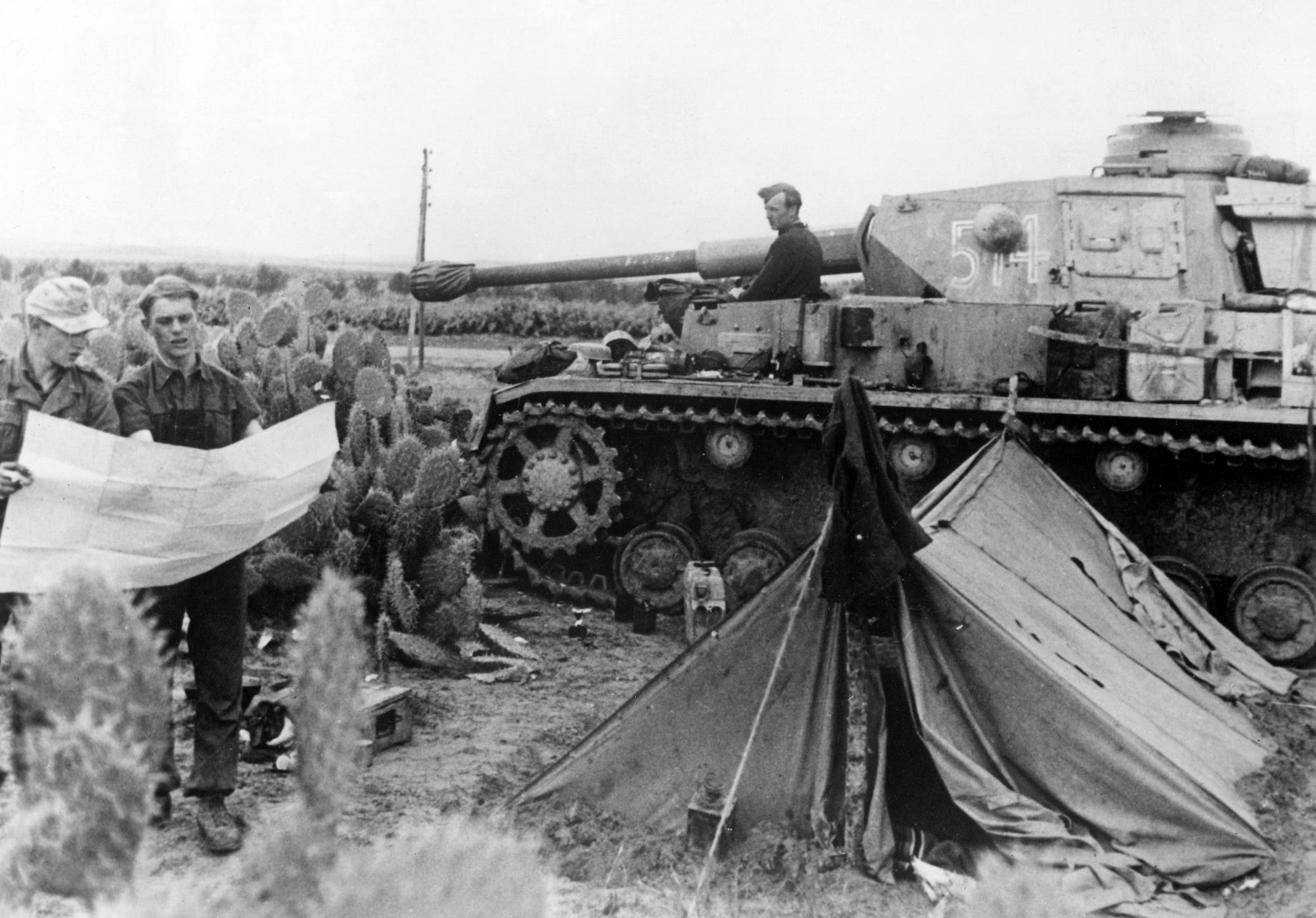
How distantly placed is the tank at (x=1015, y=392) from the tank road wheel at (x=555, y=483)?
0.06 ft

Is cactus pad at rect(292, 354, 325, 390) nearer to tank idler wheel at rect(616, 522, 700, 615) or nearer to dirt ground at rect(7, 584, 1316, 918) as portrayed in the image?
dirt ground at rect(7, 584, 1316, 918)

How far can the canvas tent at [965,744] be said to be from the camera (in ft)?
14.3

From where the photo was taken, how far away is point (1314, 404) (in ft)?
24.1

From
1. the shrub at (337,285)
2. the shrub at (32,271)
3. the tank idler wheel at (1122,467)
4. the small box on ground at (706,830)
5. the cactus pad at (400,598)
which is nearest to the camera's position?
the small box on ground at (706,830)

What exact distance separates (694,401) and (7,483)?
556 cm

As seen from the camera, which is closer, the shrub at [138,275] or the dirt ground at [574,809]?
the dirt ground at [574,809]

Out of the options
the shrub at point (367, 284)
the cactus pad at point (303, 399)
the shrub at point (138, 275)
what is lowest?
the cactus pad at point (303, 399)

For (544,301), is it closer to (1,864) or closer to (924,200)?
(924,200)

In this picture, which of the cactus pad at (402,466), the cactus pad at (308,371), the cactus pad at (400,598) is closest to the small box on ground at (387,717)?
the cactus pad at (400,598)

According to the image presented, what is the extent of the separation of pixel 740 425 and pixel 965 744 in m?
4.13

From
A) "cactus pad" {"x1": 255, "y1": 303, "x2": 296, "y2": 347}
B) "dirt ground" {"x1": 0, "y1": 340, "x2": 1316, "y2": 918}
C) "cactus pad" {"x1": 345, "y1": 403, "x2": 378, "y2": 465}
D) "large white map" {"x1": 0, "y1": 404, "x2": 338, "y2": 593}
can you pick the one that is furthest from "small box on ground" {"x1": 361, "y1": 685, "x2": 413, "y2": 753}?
"cactus pad" {"x1": 255, "y1": 303, "x2": 296, "y2": 347}

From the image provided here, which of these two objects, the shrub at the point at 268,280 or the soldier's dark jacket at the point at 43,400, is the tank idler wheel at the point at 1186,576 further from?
the shrub at the point at 268,280

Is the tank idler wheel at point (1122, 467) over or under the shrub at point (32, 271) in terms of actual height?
A: under

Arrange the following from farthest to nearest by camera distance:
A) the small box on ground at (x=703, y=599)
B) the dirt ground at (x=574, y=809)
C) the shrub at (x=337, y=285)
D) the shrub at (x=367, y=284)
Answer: the shrub at (x=367, y=284) < the shrub at (x=337, y=285) < the small box on ground at (x=703, y=599) < the dirt ground at (x=574, y=809)
